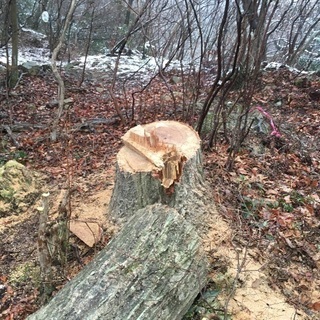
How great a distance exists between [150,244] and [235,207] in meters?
1.32

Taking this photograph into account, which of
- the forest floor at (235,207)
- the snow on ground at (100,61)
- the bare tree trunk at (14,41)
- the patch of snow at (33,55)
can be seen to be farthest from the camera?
the patch of snow at (33,55)

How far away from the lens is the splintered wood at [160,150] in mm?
2693

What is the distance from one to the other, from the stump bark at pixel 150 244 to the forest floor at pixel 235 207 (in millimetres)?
269

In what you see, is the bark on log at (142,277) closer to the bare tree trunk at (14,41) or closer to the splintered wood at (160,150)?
the splintered wood at (160,150)

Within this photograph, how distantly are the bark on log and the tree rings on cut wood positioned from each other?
279mm

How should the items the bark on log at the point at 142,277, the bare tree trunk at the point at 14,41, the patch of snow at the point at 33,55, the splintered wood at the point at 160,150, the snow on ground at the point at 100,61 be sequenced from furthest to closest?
the patch of snow at the point at 33,55 < the snow on ground at the point at 100,61 < the bare tree trunk at the point at 14,41 < the splintered wood at the point at 160,150 < the bark on log at the point at 142,277

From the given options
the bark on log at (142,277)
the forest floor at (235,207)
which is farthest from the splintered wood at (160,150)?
the forest floor at (235,207)

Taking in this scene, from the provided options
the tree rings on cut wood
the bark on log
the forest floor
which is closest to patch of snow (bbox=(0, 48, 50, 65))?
the forest floor

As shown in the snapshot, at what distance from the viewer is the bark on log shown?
6.48 feet

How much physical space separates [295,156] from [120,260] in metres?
3.10

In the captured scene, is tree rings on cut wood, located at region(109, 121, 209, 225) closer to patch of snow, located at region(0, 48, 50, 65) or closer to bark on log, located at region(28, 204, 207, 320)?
bark on log, located at region(28, 204, 207, 320)

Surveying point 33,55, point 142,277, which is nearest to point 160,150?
point 142,277

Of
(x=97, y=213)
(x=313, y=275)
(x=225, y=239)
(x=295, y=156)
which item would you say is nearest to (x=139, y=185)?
(x=97, y=213)

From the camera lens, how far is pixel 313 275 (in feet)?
9.12
